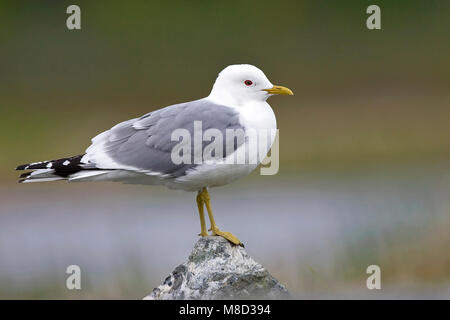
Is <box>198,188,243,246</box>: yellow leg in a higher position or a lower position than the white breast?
lower

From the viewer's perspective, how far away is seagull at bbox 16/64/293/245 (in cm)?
430

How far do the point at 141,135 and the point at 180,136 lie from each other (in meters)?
0.23

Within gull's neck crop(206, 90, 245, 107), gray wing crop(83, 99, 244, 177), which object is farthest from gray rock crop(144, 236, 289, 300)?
gull's neck crop(206, 90, 245, 107)

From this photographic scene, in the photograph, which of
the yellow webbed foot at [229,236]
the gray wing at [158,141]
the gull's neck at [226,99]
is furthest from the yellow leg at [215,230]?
the gull's neck at [226,99]

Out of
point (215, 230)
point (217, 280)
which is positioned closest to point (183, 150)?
point (215, 230)

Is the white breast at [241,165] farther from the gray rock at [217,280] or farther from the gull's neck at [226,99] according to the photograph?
the gray rock at [217,280]

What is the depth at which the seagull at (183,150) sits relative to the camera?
14.1 feet

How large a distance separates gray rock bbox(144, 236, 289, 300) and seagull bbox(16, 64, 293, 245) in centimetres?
15

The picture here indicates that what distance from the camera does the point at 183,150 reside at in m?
4.34

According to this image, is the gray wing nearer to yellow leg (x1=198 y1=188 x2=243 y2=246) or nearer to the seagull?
the seagull

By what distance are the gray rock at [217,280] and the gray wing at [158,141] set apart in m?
0.47

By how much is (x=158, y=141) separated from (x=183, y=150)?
0.48ft

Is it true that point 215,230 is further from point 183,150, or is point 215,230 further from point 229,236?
point 183,150

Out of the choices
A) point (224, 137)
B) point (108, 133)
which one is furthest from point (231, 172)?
point (108, 133)
